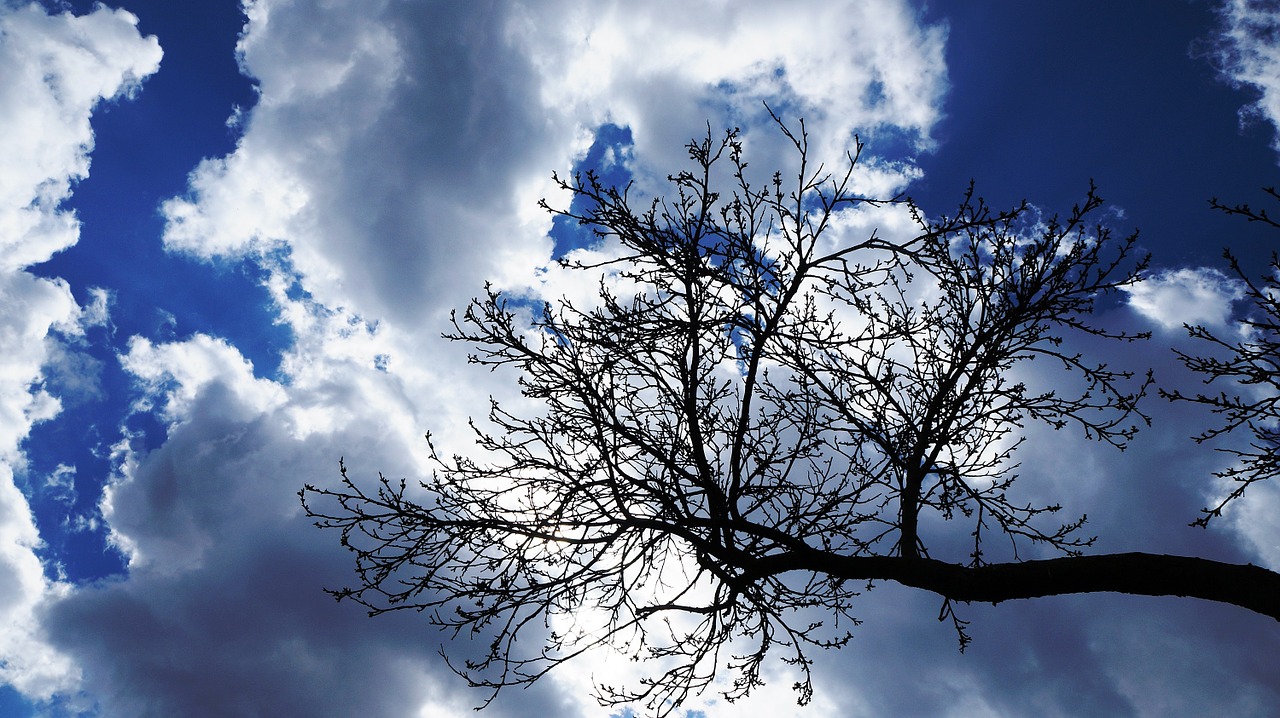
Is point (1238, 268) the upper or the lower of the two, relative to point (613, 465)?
upper

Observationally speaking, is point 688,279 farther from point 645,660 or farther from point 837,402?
point 645,660

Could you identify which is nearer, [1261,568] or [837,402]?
[1261,568]

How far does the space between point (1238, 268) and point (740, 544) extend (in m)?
4.84

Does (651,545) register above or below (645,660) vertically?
above

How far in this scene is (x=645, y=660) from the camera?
5449mm

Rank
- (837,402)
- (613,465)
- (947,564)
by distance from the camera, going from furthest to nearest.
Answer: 1. (837,402)
2. (613,465)
3. (947,564)

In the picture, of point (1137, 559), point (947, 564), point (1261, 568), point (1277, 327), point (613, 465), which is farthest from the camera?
point (1277, 327)

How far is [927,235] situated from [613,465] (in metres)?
3.21

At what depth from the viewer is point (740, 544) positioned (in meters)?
5.25

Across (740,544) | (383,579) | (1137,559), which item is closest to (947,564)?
(1137,559)

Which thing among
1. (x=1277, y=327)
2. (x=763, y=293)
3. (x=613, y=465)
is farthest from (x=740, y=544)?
(x=1277, y=327)

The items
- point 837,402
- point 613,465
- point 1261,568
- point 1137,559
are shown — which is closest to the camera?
point 1261,568

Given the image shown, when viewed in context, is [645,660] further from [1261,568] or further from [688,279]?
[1261,568]

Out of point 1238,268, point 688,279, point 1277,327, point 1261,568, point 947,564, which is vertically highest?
point 688,279
